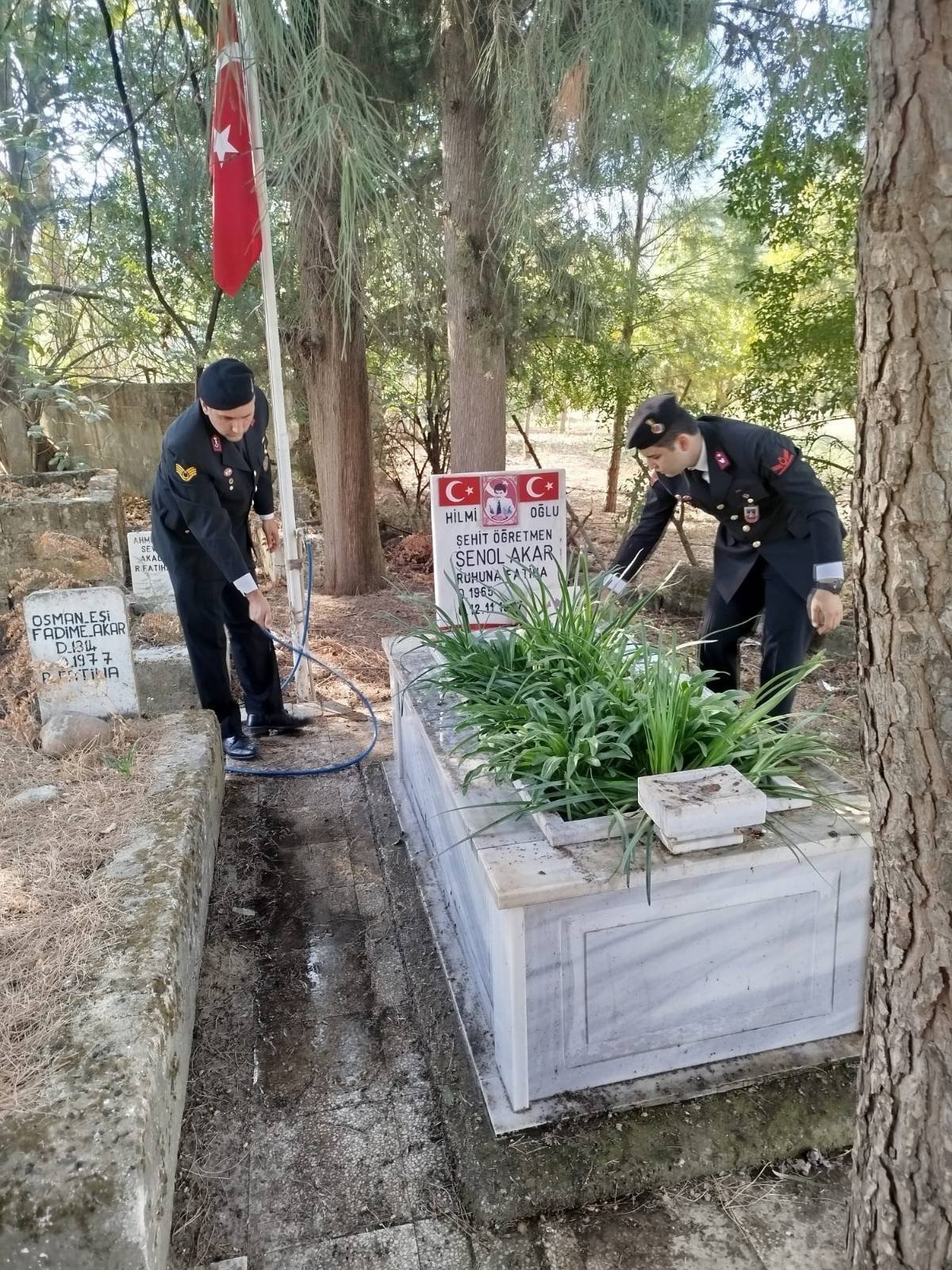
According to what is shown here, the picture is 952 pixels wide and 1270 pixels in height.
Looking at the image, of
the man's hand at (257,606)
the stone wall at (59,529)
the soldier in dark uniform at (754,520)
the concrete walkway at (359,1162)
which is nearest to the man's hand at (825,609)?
the soldier in dark uniform at (754,520)

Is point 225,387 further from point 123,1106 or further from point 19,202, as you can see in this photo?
point 19,202

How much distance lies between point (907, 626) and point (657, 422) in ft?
6.24

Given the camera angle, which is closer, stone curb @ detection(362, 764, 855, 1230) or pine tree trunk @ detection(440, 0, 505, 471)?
stone curb @ detection(362, 764, 855, 1230)

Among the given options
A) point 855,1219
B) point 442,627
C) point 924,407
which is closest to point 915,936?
point 855,1219

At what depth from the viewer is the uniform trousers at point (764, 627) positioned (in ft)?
10.1

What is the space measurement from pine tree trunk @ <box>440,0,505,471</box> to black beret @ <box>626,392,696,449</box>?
67.3 inches

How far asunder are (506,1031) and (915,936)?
955 mm

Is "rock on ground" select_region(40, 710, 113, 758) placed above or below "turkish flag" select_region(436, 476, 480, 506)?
below

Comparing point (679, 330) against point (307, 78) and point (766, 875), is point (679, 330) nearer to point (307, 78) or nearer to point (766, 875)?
point (307, 78)

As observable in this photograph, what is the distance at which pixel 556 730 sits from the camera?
225cm

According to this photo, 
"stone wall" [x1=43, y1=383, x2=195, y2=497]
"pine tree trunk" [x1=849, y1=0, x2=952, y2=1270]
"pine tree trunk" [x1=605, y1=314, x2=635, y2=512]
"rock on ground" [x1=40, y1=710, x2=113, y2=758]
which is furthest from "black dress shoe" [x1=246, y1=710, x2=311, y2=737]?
"stone wall" [x1=43, y1=383, x2=195, y2=497]

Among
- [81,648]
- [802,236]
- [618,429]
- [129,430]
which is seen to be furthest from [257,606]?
[129,430]

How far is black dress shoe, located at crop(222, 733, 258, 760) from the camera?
12.4 ft

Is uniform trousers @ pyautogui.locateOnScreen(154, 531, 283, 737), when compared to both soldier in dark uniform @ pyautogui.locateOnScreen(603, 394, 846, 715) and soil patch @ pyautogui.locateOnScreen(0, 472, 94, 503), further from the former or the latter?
soil patch @ pyautogui.locateOnScreen(0, 472, 94, 503)
